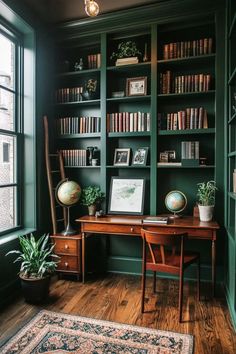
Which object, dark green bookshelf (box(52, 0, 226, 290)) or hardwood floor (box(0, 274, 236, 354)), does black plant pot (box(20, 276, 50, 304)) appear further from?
dark green bookshelf (box(52, 0, 226, 290))

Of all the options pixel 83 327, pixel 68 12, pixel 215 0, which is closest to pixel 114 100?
pixel 68 12

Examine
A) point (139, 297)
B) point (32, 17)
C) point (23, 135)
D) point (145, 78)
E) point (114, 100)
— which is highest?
point (32, 17)

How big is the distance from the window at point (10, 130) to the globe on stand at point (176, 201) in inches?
72.1

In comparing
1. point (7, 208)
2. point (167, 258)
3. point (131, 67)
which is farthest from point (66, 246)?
point (131, 67)

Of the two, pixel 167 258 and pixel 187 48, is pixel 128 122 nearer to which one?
pixel 187 48

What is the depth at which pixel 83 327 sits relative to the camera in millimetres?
2268

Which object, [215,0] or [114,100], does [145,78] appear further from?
[215,0]

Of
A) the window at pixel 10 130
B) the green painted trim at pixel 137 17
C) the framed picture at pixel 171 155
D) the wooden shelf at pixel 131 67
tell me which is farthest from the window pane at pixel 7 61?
the framed picture at pixel 171 155

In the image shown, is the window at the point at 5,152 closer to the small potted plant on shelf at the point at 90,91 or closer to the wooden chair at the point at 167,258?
the small potted plant on shelf at the point at 90,91

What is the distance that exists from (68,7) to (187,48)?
59.9 inches

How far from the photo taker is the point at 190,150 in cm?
325

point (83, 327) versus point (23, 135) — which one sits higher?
point (23, 135)

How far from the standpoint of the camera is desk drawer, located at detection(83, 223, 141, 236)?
3.05 metres

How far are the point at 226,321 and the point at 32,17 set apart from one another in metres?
3.82
